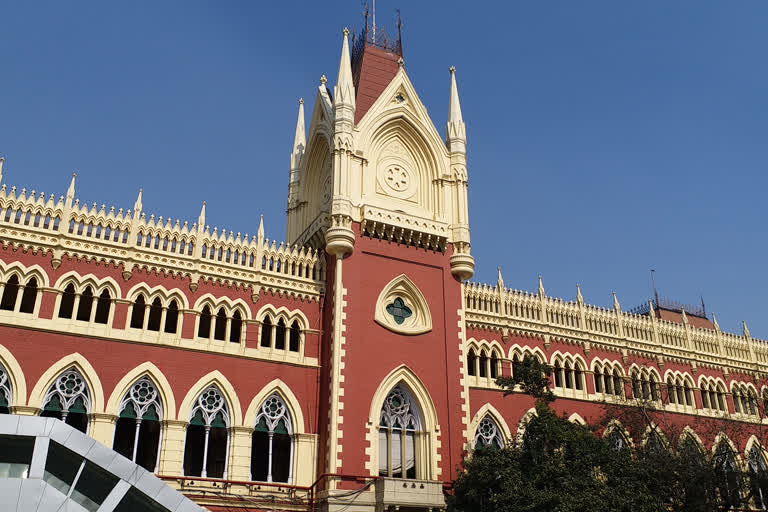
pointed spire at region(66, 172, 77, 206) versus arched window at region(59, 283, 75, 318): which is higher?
pointed spire at region(66, 172, 77, 206)

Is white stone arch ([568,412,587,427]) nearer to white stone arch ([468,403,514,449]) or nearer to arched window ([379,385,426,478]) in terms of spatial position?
white stone arch ([468,403,514,449])

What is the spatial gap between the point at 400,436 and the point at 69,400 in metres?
10.7

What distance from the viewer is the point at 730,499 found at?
1082 inches

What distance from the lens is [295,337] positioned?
25844 mm

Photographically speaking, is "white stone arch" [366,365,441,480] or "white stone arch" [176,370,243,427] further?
"white stone arch" [366,365,441,480]

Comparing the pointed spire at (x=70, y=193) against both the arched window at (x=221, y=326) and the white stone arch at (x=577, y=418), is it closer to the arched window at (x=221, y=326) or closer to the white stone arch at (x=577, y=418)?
the arched window at (x=221, y=326)

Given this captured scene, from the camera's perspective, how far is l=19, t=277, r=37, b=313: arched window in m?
22.3

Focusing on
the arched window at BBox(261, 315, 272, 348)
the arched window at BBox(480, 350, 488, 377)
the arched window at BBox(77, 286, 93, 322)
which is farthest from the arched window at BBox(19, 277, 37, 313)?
the arched window at BBox(480, 350, 488, 377)

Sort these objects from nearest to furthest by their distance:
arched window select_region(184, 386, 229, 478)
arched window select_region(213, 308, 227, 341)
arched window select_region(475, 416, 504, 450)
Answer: arched window select_region(184, 386, 229, 478) → arched window select_region(213, 308, 227, 341) → arched window select_region(475, 416, 504, 450)

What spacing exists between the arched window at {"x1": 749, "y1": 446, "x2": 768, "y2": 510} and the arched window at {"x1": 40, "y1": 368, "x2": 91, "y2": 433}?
79.8 ft

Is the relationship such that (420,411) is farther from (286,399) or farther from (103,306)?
(103,306)

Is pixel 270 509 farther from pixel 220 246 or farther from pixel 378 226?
pixel 378 226

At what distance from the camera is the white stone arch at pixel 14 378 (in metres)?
20.7

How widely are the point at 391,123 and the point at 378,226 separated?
496 cm
